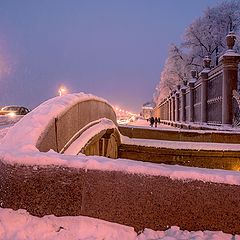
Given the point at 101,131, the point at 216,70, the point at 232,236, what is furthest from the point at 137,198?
the point at 216,70

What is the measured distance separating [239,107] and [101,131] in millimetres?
8622

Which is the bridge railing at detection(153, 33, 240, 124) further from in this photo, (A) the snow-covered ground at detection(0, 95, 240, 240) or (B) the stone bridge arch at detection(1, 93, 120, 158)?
(A) the snow-covered ground at detection(0, 95, 240, 240)

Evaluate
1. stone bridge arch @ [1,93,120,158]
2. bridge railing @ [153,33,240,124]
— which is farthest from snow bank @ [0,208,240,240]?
bridge railing @ [153,33,240,124]

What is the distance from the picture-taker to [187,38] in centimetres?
4556

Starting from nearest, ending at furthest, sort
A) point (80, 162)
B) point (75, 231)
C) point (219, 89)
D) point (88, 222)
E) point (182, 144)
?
point (75, 231) → point (88, 222) → point (80, 162) → point (182, 144) → point (219, 89)

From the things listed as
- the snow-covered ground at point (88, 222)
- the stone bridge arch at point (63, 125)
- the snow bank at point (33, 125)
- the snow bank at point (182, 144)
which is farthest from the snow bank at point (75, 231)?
the snow bank at point (182, 144)

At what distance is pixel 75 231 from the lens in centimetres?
444

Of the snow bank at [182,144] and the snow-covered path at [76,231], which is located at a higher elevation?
the snow bank at [182,144]

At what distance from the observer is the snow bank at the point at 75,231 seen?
4332mm

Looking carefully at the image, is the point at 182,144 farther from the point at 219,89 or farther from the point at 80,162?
the point at 80,162

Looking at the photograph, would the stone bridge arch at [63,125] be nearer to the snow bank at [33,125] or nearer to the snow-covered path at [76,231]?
the snow bank at [33,125]

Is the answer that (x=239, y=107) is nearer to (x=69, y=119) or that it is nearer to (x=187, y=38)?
(x=69, y=119)

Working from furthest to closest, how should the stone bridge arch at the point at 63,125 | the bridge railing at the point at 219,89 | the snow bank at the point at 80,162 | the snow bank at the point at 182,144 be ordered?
the bridge railing at the point at 219,89 < the snow bank at the point at 182,144 < the stone bridge arch at the point at 63,125 < the snow bank at the point at 80,162

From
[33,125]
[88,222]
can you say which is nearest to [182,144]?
[33,125]
